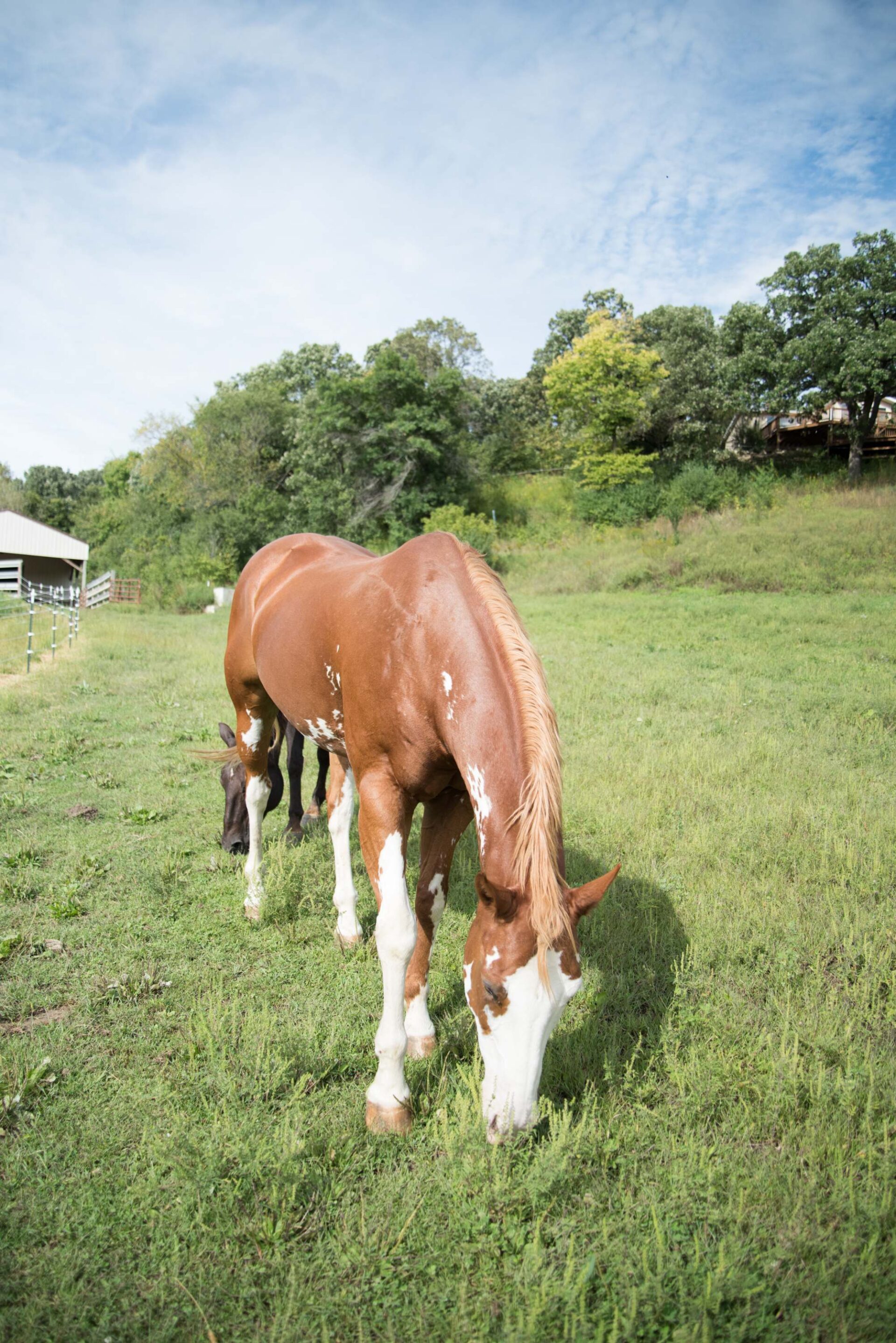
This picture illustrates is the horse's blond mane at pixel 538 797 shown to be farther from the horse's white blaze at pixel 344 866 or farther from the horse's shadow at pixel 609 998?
the horse's white blaze at pixel 344 866

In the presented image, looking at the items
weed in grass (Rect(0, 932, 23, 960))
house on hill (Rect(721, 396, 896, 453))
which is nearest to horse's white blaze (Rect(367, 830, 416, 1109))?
weed in grass (Rect(0, 932, 23, 960))

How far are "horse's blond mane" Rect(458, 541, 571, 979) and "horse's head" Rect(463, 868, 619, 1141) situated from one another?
39 millimetres

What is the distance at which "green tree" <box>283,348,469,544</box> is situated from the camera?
1314 inches

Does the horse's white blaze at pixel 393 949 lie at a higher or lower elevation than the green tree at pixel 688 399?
lower

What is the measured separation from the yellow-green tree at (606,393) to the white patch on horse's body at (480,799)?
31.7 metres

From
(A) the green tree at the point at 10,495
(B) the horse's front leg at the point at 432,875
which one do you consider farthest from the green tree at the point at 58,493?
(B) the horse's front leg at the point at 432,875

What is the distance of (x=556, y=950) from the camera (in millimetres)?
2123

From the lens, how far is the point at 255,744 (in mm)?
4695

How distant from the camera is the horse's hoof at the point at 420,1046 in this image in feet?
9.40

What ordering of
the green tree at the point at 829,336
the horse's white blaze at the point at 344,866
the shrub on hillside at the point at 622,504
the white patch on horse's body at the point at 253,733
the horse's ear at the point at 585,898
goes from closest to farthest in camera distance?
the horse's ear at the point at 585,898, the horse's white blaze at the point at 344,866, the white patch on horse's body at the point at 253,733, the green tree at the point at 829,336, the shrub on hillside at the point at 622,504

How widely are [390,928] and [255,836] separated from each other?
2013 millimetres

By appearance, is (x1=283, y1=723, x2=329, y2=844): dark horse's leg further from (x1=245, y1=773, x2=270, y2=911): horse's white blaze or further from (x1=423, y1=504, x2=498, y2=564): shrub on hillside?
(x1=423, y1=504, x2=498, y2=564): shrub on hillside

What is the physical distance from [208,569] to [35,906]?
33259 mm

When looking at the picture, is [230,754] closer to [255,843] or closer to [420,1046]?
[255,843]
